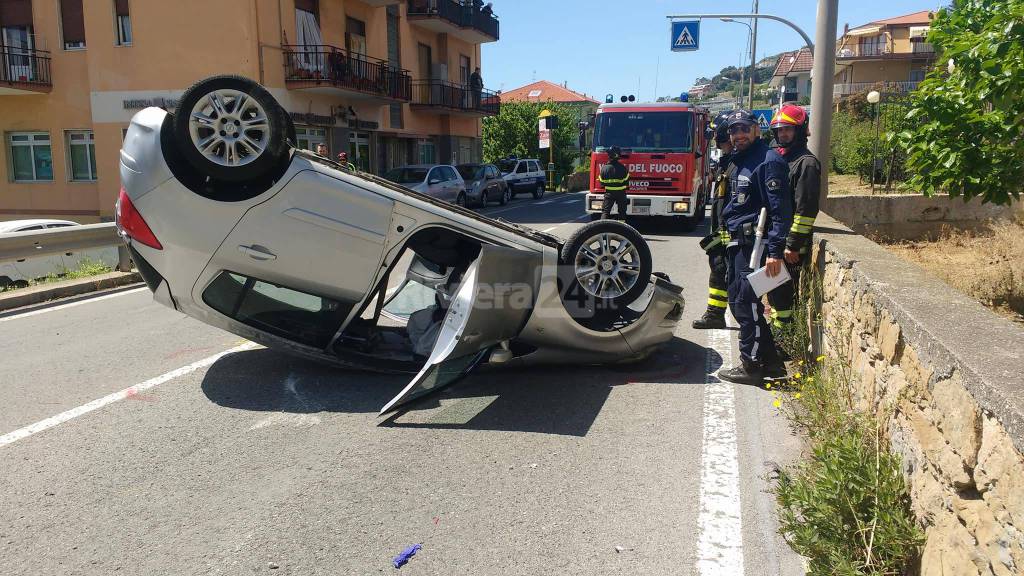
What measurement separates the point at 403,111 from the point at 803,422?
1145 inches

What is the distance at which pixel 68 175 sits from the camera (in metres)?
24.5

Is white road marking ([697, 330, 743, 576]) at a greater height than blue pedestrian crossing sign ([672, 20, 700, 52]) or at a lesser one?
lesser

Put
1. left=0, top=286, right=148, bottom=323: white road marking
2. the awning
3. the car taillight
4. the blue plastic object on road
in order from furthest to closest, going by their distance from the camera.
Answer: the awning < left=0, top=286, right=148, bottom=323: white road marking < the car taillight < the blue plastic object on road

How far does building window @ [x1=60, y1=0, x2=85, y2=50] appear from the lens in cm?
2358

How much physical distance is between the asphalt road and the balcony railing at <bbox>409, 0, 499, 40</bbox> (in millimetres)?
28543

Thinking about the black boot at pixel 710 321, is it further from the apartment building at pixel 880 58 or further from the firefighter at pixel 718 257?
the apartment building at pixel 880 58

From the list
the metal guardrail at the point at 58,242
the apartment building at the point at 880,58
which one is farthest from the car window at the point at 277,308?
the apartment building at the point at 880,58

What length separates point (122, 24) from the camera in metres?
22.7

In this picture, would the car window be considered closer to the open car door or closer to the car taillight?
the car taillight

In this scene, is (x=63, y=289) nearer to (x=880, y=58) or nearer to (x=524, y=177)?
(x=524, y=177)

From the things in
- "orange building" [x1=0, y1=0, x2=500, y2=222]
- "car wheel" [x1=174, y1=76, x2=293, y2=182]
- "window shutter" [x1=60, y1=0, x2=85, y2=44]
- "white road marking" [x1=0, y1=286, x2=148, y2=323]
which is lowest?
"white road marking" [x1=0, y1=286, x2=148, y2=323]

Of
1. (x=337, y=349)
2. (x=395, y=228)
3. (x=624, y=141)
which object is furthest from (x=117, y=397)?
(x=624, y=141)

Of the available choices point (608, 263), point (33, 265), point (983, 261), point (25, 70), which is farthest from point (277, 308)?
point (25, 70)

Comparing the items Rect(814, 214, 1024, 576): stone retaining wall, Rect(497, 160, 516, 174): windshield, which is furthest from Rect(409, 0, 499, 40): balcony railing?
Rect(814, 214, 1024, 576): stone retaining wall
